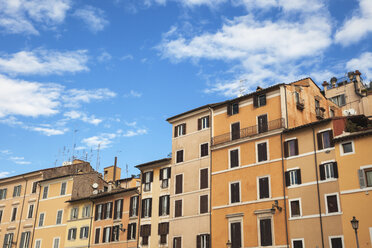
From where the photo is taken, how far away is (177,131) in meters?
55.0

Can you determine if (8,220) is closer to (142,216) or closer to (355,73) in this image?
(142,216)

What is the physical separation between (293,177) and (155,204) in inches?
746

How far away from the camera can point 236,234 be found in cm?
4319

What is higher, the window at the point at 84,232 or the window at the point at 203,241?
the window at the point at 84,232

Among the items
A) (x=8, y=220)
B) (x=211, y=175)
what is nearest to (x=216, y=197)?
(x=211, y=175)

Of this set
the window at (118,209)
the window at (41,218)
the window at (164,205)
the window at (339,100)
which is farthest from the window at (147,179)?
the window at (339,100)

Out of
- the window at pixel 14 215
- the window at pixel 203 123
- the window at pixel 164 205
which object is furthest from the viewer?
the window at pixel 14 215

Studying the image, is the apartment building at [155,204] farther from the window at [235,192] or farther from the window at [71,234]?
the window at [71,234]

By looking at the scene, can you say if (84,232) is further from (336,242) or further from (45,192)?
(336,242)

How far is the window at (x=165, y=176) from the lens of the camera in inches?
2093

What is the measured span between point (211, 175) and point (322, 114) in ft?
48.7

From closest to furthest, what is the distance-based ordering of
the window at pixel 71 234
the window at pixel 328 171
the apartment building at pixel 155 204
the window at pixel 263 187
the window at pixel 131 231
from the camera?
the window at pixel 328 171 < the window at pixel 263 187 < the apartment building at pixel 155 204 < the window at pixel 131 231 < the window at pixel 71 234

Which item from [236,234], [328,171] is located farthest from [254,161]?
[328,171]

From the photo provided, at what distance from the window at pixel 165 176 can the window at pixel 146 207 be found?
8.41 ft
